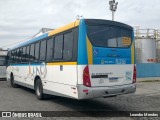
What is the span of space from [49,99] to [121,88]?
14.6 ft

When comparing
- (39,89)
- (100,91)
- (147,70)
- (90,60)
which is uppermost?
(90,60)

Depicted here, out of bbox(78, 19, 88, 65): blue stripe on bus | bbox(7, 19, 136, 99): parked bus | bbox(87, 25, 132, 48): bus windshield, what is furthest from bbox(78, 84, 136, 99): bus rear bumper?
bbox(87, 25, 132, 48): bus windshield

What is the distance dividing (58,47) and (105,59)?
2155 mm

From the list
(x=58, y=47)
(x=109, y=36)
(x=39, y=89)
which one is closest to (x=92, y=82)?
(x=109, y=36)

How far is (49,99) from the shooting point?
12.8 metres

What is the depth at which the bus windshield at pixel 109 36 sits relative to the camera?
9102 mm

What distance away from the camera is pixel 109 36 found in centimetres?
953

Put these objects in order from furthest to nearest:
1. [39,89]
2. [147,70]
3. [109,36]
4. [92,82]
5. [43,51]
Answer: [147,70], [39,89], [43,51], [109,36], [92,82]

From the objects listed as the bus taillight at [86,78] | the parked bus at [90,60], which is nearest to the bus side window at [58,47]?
the parked bus at [90,60]

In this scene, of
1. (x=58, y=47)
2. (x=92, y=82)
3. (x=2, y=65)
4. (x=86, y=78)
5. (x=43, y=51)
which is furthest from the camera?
(x=2, y=65)

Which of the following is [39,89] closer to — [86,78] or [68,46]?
[68,46]

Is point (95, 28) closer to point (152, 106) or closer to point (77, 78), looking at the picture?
point (77, 78)

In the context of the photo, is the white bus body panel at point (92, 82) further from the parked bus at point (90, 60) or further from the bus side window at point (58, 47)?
the bus side window at point (58, 47)

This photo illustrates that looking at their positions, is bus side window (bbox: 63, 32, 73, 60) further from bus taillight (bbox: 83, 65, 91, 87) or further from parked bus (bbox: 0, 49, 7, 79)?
parked bus (bbox: 0, 49, 7, 79)
